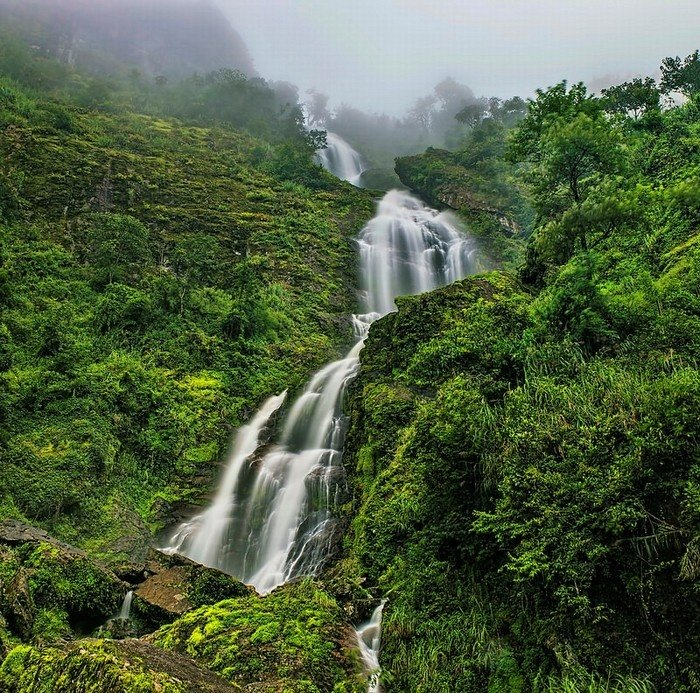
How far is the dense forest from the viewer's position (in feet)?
17.3

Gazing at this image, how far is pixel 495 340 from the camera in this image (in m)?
9.75

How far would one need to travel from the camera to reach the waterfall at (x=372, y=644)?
Result: 19.5 feet

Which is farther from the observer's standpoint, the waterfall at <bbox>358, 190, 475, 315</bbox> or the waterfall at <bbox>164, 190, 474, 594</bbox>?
the waterfall at <bbox>358, 190, 475, 315</bbox>

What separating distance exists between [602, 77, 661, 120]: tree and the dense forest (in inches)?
10.8

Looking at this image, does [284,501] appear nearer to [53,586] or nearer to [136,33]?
[53,586]

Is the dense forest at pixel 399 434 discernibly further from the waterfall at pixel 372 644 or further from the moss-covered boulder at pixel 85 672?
the waterfall at pixel 372 644

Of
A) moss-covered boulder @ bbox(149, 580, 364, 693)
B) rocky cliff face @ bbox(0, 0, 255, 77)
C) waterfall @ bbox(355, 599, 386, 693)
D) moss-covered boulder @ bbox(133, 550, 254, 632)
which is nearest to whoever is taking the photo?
moss-covered boulder @ bbox(149, 580, 364, 693)

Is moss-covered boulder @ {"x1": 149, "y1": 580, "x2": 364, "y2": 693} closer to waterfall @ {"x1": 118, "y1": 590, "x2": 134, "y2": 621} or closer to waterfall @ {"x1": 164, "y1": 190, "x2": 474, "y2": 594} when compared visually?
waterfall @ {"x1": 118, "y1": 590, "x2": 134, "y2": 621}

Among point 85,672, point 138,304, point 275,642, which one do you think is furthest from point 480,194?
point 85,672

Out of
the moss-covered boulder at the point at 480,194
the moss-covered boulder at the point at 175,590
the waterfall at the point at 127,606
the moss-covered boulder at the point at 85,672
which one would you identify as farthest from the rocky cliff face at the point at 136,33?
the moss-covered boulder at the point at 85,672

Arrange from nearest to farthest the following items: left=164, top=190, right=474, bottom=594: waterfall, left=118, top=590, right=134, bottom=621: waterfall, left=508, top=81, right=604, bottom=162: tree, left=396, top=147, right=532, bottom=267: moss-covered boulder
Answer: left=118, top=590, right=134, bottom=621: waterfall
left=508, top=81, right=604, bottom=162: tree
left=164, top=190, right=474, bottom=594: waterfall
left=396, top=147, right=532, bottom=267: moss-covered boulder

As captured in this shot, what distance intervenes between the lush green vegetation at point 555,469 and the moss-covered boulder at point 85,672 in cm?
326

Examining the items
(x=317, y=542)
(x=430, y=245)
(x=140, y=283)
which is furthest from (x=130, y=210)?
(x=317, y=542)

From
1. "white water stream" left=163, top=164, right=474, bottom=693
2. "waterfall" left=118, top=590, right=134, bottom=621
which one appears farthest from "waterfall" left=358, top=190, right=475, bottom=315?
"waterfall" left=118, top=590, right=134, bottom=621
